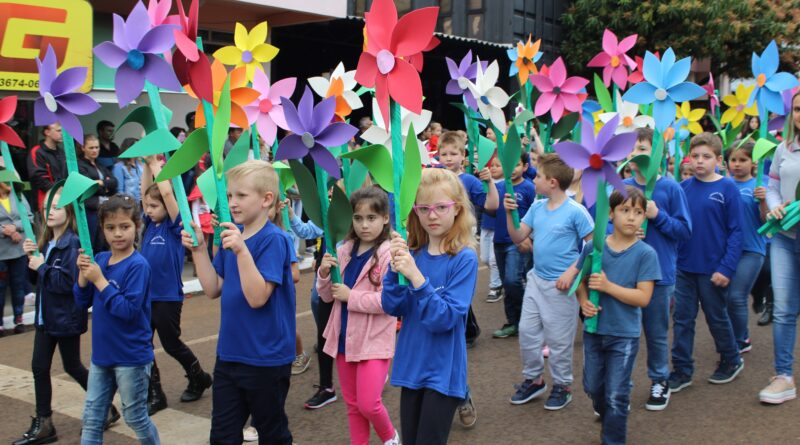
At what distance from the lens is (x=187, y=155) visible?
3.62m

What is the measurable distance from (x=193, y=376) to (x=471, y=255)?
106 inches

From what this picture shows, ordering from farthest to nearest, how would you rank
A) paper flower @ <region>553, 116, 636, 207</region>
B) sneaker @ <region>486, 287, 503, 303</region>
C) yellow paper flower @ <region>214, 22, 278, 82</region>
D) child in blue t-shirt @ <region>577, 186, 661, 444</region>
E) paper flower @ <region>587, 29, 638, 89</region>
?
1. sneaker @ <region>486, 287, 503, 303</region>
2. paper flower @ <region>587, 29, 638, 89</region>
3. yellow paper flower @ <region>214, 22, 278, 82</region>
4. child in blue t-shirt @ <region>577, 186, 661, 444</region>
5. paper flower @ <region>553, 116, 636, 207</region>

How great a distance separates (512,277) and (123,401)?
12.3 feet

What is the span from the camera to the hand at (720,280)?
17.8ft

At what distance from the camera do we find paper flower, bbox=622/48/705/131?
5113mm

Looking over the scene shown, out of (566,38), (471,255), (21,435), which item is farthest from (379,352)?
(566,38)

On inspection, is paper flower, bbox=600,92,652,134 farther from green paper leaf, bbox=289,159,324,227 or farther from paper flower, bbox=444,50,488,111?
green paper leaf, bbox=289,159,324,227

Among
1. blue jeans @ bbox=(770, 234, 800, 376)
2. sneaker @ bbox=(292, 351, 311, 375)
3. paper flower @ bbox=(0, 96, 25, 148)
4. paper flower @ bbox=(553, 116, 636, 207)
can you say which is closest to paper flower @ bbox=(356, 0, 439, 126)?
paper flower @ bbox=(553, 116, 636, 207)

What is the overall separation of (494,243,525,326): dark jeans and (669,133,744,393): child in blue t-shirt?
153 centimetres

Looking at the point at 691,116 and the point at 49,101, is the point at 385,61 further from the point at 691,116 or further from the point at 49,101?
the point at 691,116

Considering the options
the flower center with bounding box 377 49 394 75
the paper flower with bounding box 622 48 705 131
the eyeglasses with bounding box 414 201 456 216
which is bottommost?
the eyeglasses with bounding box 414 201 456 216

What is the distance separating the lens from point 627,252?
14.6ft

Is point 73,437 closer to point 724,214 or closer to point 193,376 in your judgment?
point 193,376

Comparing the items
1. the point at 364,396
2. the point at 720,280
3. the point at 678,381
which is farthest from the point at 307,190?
the point at 678,381
